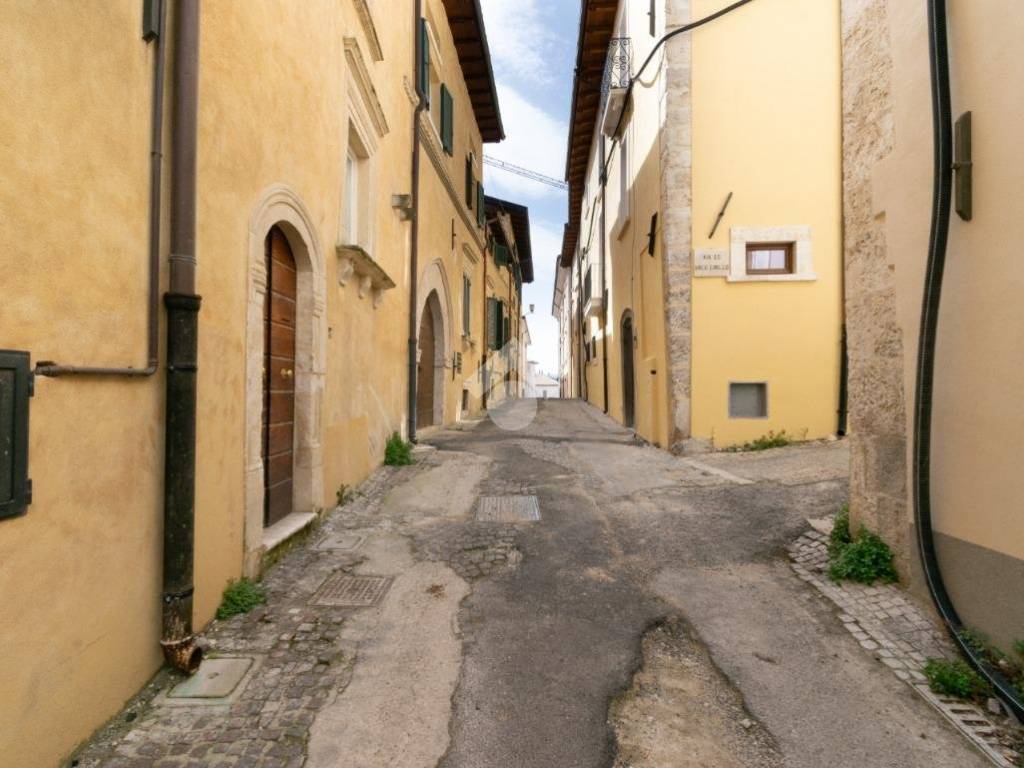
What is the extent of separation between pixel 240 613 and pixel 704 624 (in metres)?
2.61

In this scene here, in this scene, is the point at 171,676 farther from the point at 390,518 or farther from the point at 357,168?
the point at 357,168

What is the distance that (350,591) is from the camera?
332 cm

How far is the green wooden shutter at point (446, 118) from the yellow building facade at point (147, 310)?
443 centimetres

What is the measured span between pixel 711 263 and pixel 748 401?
83.1 inches

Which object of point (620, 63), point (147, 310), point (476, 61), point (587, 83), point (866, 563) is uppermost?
point (587, 83)

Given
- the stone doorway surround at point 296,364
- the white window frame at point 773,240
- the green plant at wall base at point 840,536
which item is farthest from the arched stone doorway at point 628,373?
the stone doorway surround at point 296,364

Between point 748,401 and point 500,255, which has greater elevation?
point 500,255

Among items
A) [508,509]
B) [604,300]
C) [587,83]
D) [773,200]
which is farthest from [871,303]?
[587,83]

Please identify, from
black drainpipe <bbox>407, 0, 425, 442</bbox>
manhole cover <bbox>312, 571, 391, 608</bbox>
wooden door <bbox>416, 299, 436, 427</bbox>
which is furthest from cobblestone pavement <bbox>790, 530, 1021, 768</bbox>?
wooden door <bbox>416, 299, 436, 427</bbox>

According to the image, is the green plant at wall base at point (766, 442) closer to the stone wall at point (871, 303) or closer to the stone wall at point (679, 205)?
the stone wall at point (679, 205)

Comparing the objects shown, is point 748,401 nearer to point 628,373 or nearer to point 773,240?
point 773,240

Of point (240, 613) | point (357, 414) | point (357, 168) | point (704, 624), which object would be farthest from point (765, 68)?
point (240, 613)

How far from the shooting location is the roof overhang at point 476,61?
10.6 metres

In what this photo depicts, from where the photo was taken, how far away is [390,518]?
478cm
